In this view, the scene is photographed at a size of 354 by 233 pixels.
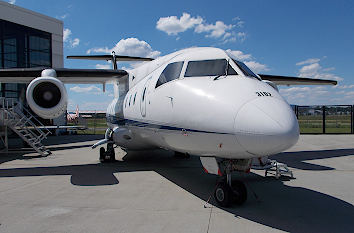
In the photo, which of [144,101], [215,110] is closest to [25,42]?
[144,101]

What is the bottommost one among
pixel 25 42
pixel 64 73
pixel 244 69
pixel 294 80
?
pixel 244 69

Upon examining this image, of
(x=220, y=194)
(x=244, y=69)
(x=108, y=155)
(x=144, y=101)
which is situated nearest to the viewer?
(x=220, y=194)

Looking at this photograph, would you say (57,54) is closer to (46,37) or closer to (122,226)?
(46,37)

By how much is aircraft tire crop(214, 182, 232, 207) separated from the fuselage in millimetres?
672

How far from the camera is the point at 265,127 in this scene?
3.63 meters

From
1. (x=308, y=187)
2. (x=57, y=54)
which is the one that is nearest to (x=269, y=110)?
(x=308, y=187)

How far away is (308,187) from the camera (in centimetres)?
625

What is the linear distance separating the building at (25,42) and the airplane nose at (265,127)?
22.6 m

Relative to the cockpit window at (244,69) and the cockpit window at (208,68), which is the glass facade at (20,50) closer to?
the cockpit window at (208,68)

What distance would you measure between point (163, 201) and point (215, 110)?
2.17 metres

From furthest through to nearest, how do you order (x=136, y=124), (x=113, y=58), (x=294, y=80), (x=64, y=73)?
1. (x=113, y=58)
2. (x=294, y=80)
3. (x=64, y=73)
4. (x=136, y=124)

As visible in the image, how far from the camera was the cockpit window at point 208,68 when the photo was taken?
5.09m

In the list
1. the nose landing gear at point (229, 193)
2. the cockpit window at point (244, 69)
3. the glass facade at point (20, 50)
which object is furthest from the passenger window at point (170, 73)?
the glass facade at point (20, 50)

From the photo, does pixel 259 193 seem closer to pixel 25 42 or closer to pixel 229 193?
pixel 229 193
